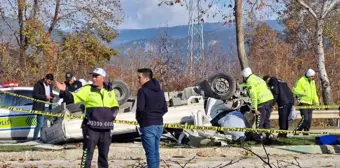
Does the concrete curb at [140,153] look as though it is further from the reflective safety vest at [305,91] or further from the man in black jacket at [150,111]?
the man in black jacket at [150,111]

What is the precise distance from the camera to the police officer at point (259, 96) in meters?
12.2

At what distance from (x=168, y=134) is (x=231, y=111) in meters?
1.43

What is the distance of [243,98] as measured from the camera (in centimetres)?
1384

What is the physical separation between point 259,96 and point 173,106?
2.05 m

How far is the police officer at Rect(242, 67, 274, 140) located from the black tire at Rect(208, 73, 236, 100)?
4.60ft

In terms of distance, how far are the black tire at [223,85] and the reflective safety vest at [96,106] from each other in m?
5.96

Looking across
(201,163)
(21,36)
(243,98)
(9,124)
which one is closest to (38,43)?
(21,36)

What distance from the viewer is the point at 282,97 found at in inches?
522

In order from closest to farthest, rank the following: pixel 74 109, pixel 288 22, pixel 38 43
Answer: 1. pixel 74 109
2. pixel 38 43
3. pixel 288 22

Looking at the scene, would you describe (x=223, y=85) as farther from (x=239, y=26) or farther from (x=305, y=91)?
(x=239, y=26)

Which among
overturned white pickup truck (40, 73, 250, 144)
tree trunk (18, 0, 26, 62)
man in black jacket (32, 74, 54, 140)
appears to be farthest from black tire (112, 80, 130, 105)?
tree trunk (18, 0, 26, 62)

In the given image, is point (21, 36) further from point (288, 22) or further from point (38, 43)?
point (288, 22)

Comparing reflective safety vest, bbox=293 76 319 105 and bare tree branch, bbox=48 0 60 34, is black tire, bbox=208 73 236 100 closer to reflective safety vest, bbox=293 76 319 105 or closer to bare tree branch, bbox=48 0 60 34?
reflective safety vest, bbox=293 76 319 105

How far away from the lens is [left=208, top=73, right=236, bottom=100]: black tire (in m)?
13.8
